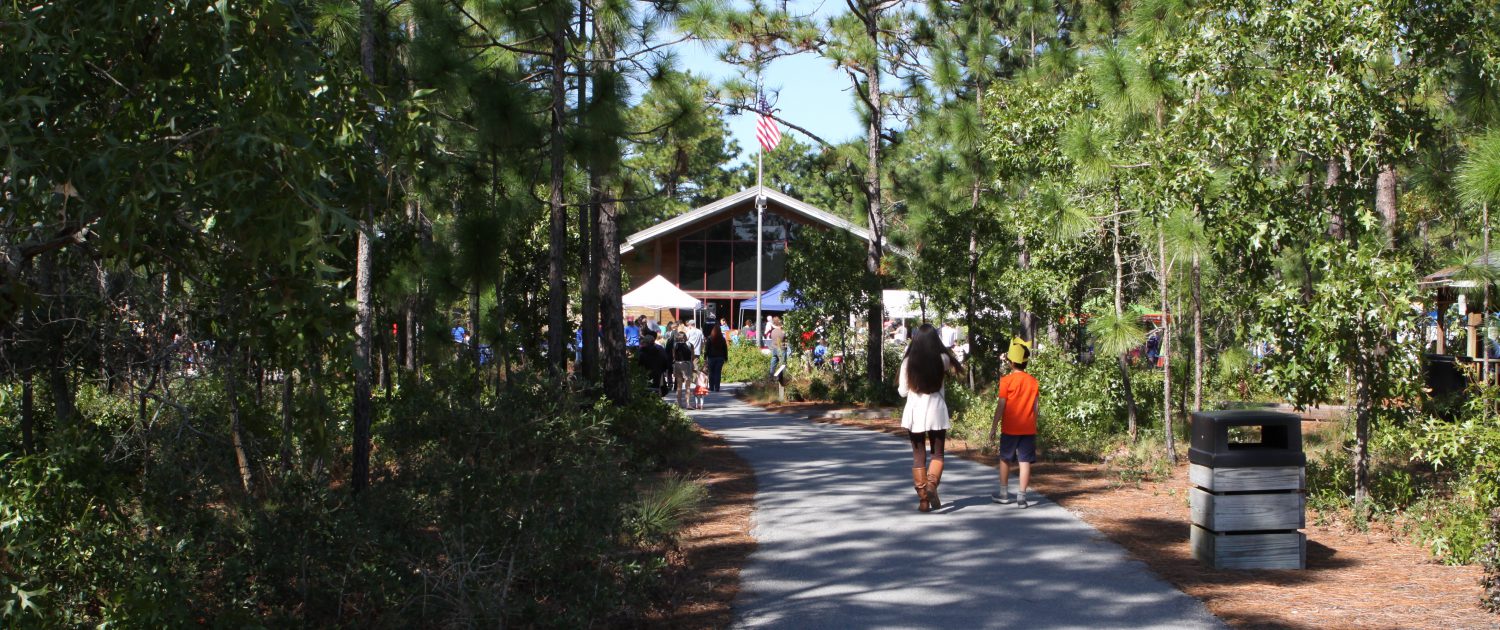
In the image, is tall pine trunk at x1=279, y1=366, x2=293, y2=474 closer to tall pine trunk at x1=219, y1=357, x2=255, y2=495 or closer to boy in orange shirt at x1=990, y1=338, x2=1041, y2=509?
tall pine trunk at x1=219, y1=357, x2=255, y2=495

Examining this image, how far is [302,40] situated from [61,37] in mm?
722

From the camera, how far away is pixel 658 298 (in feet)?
98.1

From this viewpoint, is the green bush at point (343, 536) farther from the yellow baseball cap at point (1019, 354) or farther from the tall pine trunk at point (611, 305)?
the tall pine trunk at point (611, 305)

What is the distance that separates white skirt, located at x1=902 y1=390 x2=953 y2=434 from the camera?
9742 mm

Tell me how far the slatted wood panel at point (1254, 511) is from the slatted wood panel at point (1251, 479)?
0.15 feet

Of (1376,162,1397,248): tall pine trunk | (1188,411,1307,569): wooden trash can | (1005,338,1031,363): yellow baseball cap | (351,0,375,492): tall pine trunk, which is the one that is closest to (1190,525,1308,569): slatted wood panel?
(1188,411,1307,569): wooden trash can

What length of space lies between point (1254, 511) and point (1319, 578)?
1.73 feet

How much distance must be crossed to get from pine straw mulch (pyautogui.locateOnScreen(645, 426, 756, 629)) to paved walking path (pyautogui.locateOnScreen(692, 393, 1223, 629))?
0.41 feet

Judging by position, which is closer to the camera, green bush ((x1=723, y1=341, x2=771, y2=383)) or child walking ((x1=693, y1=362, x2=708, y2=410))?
child walking ((x1=693, y1=362, x2=708, y2=410))

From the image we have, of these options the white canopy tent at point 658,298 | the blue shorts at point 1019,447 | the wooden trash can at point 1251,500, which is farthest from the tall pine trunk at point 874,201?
the wooden trash can at point 1251,500

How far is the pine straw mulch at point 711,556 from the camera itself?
21.8 feet

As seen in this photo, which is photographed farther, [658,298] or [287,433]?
[658,298]

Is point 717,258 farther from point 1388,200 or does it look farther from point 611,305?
point 1388,200

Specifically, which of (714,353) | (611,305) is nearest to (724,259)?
(714,353)
